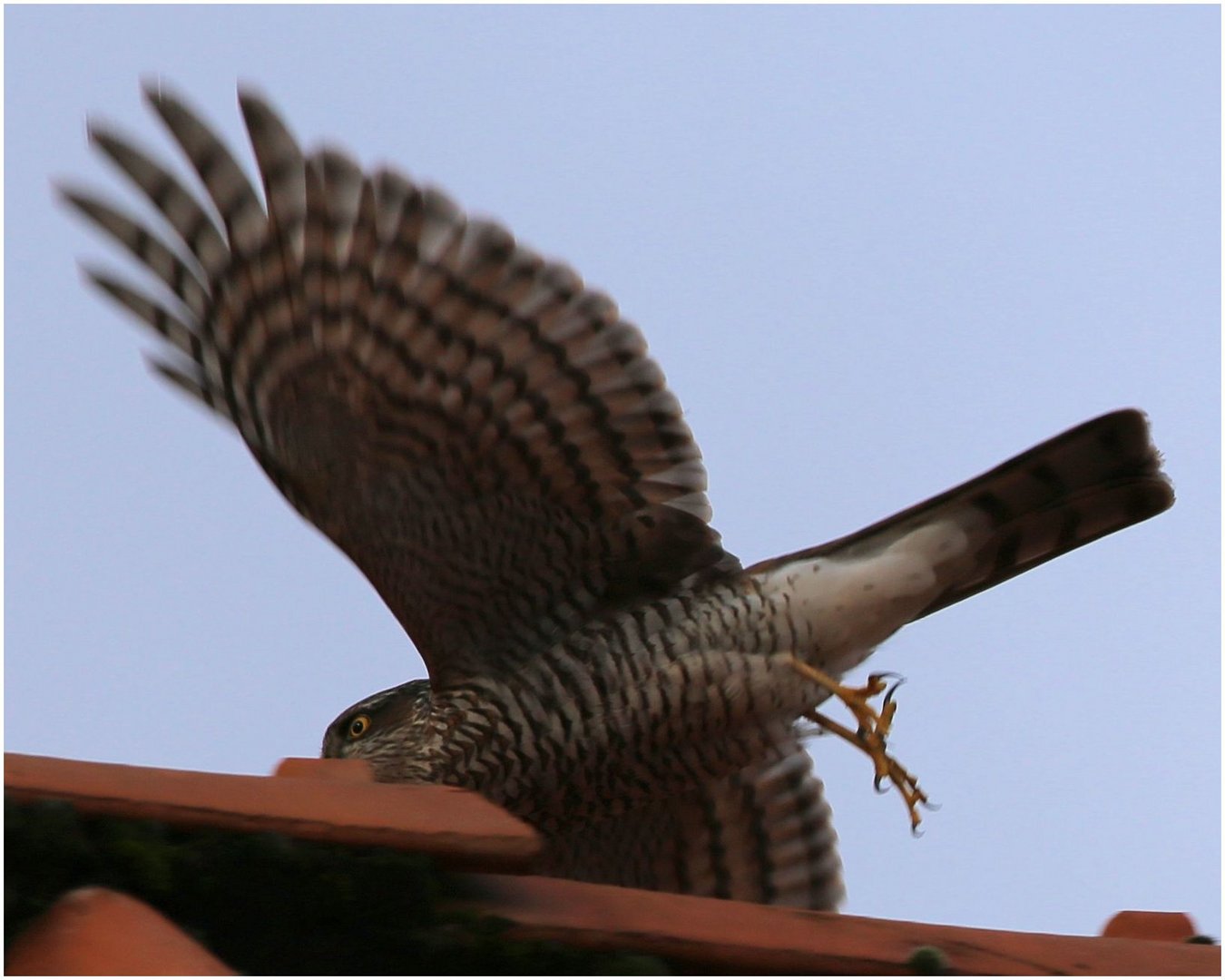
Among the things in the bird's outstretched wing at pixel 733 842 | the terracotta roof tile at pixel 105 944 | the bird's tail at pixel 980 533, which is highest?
the bird's tail at pixel 980 533

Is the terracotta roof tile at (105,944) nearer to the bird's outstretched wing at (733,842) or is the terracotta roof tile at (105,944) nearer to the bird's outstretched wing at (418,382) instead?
the bird's outstretched wing at (418,382)

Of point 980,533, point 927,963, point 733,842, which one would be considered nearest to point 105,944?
point 927,963

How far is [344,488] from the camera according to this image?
3.71m

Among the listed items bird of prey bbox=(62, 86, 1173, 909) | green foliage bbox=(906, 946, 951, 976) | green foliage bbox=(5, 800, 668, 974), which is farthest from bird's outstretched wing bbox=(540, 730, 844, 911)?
green foliage bbox=(5, 800, 668, 974)

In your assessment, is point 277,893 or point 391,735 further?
point 391,735

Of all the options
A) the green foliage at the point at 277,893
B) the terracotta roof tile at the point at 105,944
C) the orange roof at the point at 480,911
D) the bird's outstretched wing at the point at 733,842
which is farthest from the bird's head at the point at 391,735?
the terracotta roof tile at the point at 105,944

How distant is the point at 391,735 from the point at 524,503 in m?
0.80

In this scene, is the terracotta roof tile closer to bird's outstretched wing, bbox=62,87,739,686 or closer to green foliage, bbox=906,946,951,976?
green foliage, bbox=906,946,951,976

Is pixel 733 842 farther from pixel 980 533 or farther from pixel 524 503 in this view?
pixel 524 503

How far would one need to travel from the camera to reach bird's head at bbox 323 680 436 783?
3.99 meters

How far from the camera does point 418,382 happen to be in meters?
3.65

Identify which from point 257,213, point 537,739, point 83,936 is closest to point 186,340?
point 257,213

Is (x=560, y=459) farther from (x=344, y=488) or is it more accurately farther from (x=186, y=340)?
(x=186, y=340)

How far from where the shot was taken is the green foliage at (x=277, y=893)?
1.93 m
